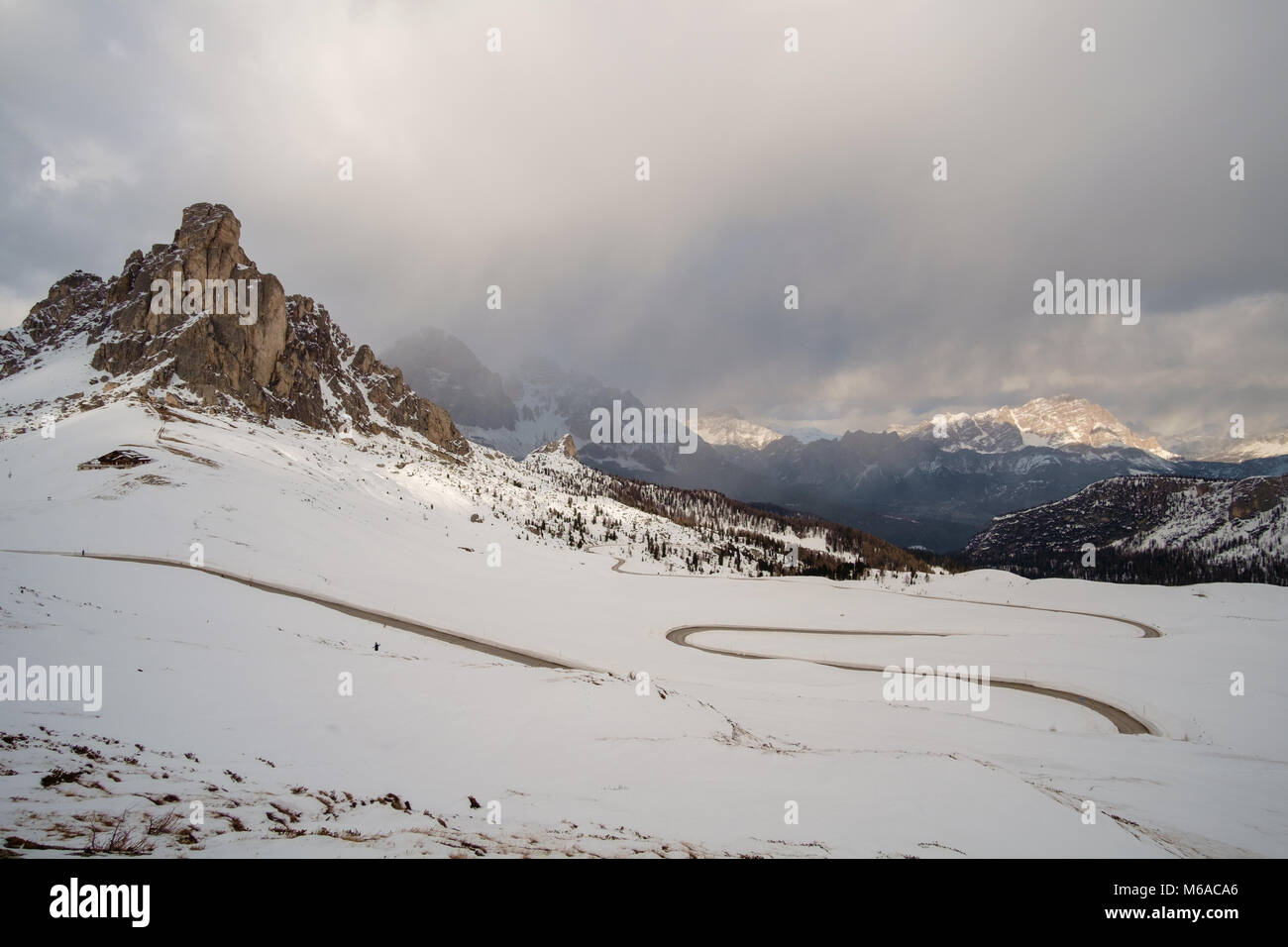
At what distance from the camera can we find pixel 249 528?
4369cm

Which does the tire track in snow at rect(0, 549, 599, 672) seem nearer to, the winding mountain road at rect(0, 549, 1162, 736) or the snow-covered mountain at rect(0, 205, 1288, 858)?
the winding mountain road at rect(0, 549, 1162, 736)

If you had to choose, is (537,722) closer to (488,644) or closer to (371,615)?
(488,644)

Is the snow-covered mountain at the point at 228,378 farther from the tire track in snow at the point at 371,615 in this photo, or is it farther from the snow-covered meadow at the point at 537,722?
the snow-covered meadow at the point at 537,722

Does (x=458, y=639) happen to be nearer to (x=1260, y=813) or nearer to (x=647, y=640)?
(x=647, y=640)

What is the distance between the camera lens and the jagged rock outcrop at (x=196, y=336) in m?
115

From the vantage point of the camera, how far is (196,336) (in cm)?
11869

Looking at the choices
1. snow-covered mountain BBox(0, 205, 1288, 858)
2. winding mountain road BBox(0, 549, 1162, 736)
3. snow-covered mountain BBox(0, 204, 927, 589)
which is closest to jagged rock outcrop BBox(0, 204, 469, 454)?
snow-covered mountain BBox(0, 204, 927, 589)

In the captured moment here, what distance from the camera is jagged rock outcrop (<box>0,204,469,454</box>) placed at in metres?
115

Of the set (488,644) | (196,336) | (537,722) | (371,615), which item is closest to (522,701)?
(537,722)

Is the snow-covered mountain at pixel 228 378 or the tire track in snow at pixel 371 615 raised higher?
the snow-covered mountain at pixel 228 378

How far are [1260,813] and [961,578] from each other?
3561 inches

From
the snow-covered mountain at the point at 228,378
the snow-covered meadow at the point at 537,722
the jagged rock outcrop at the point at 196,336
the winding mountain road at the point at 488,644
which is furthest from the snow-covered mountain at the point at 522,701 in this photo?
the jagged rock outcrop at the point at 196,336
